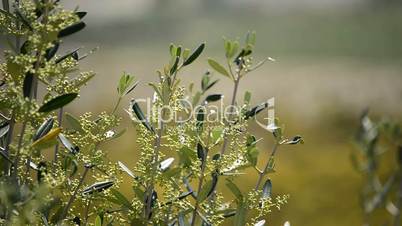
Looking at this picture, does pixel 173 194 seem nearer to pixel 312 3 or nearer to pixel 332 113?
pixel 332 113

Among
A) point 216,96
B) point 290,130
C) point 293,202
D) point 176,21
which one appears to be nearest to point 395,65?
point 176,21

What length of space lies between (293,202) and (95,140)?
1632mm

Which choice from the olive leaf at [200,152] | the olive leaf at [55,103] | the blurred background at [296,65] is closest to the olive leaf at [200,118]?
the olive leaf at [200,152]

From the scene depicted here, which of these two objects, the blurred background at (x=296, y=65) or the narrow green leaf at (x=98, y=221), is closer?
the narrow green leaf at (x=98, y=221)

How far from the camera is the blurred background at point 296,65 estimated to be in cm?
240

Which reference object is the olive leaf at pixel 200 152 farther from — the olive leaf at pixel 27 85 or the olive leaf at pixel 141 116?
the olive leaf at pixel 27 85

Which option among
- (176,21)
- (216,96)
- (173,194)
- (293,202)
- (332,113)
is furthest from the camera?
(176,21)

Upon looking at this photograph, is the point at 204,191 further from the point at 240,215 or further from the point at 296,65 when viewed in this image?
the point at 296,65

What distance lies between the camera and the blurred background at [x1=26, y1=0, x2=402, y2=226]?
2.40m

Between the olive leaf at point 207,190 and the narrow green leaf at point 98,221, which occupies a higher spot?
the olive leaf at point 207,190

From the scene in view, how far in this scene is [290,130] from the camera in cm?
318

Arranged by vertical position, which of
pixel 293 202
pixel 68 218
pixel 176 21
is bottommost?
pixel 176 21

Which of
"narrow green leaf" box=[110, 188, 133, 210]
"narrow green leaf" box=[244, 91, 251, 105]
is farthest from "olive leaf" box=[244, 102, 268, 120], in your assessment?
"narrow green leaf" box=[110, 188, 133, 210]

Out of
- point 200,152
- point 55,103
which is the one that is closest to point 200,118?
point 200,152
